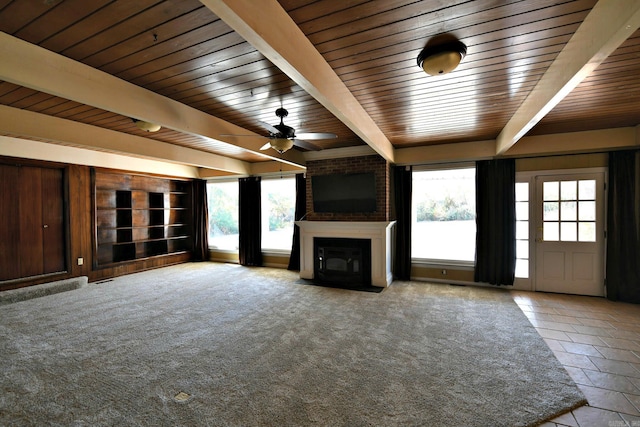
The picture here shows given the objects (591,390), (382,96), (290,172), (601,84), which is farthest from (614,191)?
(290,172)

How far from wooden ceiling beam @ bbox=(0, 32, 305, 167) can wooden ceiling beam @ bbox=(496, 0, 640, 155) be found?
3.36 meters

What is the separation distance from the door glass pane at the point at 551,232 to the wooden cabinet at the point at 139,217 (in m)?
7.76

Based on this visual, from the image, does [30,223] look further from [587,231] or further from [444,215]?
[587,231]

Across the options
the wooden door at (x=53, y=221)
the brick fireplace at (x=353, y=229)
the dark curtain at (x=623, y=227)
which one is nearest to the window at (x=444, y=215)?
the brick fireplace at (x=353, y=229)

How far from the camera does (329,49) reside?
77.5 inches

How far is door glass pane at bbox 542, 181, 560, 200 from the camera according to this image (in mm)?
4520

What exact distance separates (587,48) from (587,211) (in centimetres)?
387

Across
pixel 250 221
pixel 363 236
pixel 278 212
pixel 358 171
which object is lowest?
pixel 363 236

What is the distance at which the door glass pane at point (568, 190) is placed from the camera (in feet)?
14.5

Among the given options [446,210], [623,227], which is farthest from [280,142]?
[623,227]

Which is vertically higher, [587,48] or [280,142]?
[587,48]

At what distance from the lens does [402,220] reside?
17.5 feet

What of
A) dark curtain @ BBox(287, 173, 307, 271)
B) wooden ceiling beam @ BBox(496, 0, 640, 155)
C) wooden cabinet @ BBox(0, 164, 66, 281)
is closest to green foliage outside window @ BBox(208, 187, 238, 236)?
dark curtain @ BBox(287, 173, 307, 271)

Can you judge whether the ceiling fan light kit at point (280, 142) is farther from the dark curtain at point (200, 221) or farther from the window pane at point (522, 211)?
the dark curtain at point (200, 221)
